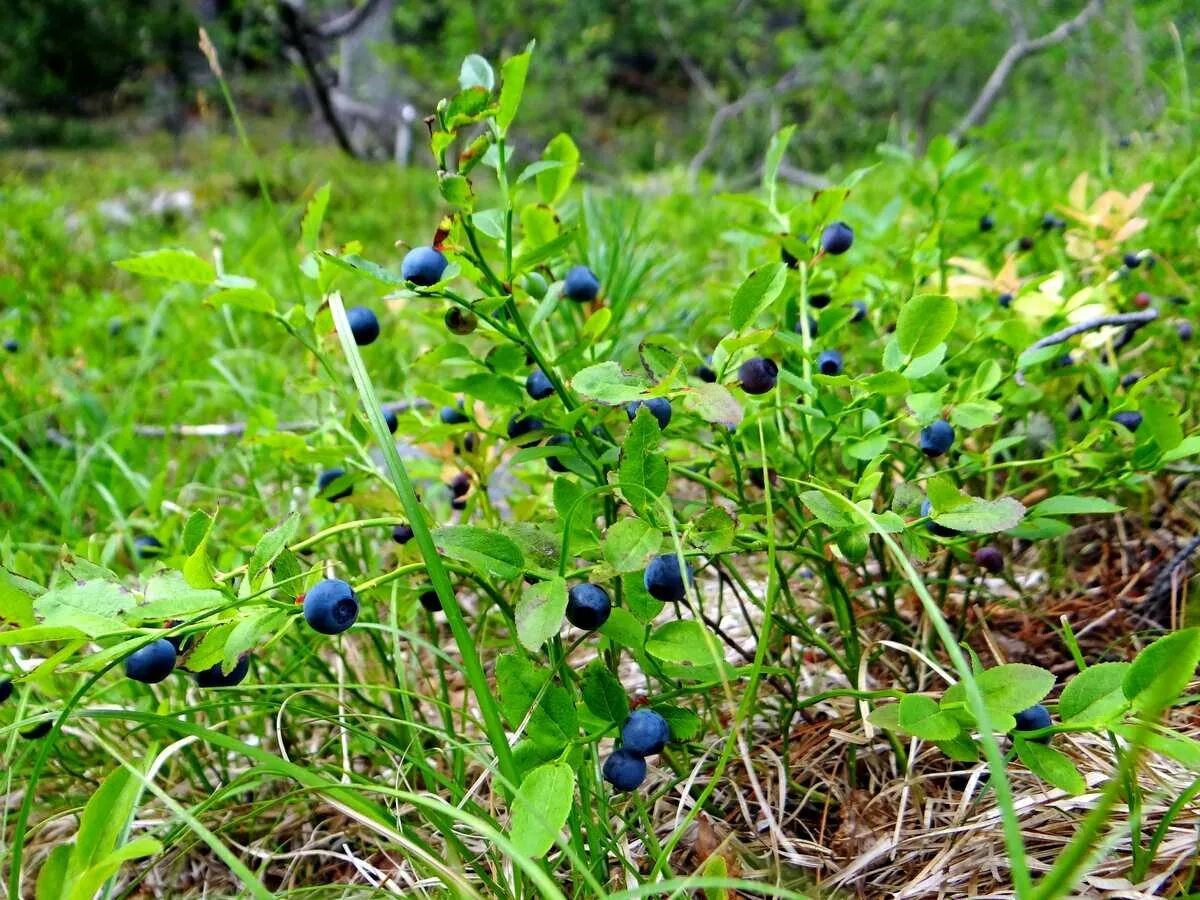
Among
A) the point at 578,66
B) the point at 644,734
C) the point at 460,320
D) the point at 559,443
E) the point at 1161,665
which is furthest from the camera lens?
the point at 578,66

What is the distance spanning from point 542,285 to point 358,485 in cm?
36

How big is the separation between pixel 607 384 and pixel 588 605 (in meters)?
0.20

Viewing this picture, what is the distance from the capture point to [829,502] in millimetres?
821

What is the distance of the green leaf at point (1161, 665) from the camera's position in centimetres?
58

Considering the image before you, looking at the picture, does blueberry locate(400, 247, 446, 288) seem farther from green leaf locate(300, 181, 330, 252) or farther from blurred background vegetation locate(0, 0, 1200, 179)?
blurred background vegetation locate(0, 0, 1200, 179)

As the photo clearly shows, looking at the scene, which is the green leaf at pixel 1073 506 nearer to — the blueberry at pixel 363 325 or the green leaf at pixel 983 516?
the green leaf at pixel 983 516

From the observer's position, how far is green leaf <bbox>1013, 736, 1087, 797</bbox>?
71 cm

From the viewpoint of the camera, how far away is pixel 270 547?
76 cm

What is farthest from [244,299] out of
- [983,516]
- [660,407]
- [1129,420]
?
[1129,420]

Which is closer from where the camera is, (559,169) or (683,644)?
(683,644)

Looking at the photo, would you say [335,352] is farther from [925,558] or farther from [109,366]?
[109,366]

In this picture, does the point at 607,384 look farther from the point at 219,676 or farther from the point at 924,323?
the point at 219,676

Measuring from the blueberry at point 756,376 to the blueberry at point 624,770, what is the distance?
15.2 inches

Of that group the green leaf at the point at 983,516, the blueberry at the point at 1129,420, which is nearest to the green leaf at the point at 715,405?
the green leaf at the point at 983,516
